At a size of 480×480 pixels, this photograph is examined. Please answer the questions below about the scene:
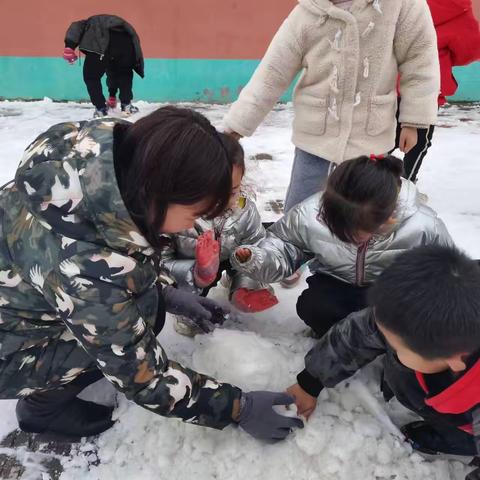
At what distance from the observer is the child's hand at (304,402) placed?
1268 millimetres

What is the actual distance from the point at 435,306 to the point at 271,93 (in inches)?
47.7

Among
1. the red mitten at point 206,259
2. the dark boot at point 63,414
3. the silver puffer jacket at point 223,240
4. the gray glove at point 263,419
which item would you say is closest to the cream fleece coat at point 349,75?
the silver puffer jacket at point 223,240

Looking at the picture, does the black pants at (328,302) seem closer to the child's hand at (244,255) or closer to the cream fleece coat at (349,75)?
the child's hand at (244,255)

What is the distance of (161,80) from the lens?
5.43 m

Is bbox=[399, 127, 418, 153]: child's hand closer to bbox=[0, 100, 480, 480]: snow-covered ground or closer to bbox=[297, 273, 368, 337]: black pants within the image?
bbox=[297, 273, 368, 337]: black pants

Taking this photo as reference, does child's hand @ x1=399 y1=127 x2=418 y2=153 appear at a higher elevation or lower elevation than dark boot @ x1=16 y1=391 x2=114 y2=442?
higher

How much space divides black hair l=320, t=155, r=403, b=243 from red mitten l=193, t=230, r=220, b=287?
0.47 meters

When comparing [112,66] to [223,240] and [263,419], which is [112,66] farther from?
[263,419]

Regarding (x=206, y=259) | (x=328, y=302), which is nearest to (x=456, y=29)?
(x=328, y=302)

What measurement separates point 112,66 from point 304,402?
4075 mm

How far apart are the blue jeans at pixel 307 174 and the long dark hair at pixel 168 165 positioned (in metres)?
1.12

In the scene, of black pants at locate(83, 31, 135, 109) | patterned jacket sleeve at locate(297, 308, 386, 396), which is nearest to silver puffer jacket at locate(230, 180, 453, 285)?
patterned jacket sleeve at locate(297, 308, 386, 396)

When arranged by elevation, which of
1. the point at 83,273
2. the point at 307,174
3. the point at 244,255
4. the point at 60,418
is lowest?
the point at 60,418

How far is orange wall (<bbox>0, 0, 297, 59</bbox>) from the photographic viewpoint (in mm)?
5047
